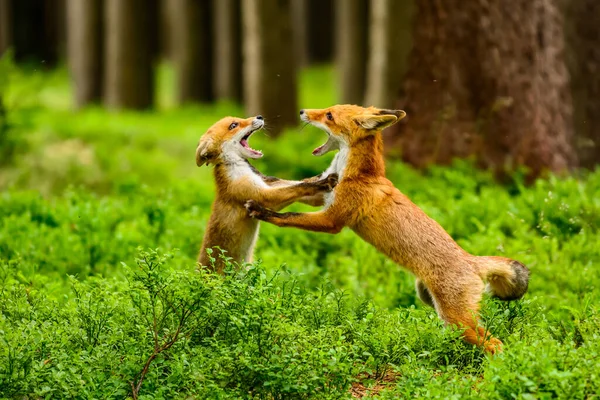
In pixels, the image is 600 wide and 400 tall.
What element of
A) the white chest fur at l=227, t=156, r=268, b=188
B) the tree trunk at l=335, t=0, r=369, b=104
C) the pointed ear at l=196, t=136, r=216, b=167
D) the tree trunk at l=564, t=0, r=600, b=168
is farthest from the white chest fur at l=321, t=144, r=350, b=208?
the tree trunk at l=335, t=0, r=369, b=104

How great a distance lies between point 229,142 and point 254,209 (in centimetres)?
58

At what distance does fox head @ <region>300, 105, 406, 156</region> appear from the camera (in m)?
6.44

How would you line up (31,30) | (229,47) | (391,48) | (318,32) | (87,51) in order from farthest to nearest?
(318,32) < (31,30) < (229,47) < (87,51) < (391,48)

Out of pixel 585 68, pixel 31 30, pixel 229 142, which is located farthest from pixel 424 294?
pixel 31 30

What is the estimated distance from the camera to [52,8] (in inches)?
1391

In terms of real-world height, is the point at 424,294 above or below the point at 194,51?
above

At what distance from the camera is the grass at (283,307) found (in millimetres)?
5250

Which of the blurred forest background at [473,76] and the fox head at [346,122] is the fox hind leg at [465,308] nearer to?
the fox head at [346,122]

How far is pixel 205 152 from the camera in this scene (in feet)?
22.3

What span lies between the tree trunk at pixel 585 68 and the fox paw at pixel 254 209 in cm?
711

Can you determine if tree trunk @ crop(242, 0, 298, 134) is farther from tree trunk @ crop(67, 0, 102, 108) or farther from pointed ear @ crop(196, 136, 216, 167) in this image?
pointed ear @ crop(196, 136, 216, 167)

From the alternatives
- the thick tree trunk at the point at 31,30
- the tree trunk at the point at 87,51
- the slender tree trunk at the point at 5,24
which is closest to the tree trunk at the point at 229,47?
the tree trunk at the point at 87,51

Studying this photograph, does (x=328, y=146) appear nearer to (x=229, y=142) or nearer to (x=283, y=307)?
(x=229, y=142)

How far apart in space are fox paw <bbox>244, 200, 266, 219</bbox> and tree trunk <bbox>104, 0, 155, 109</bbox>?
14362mm
